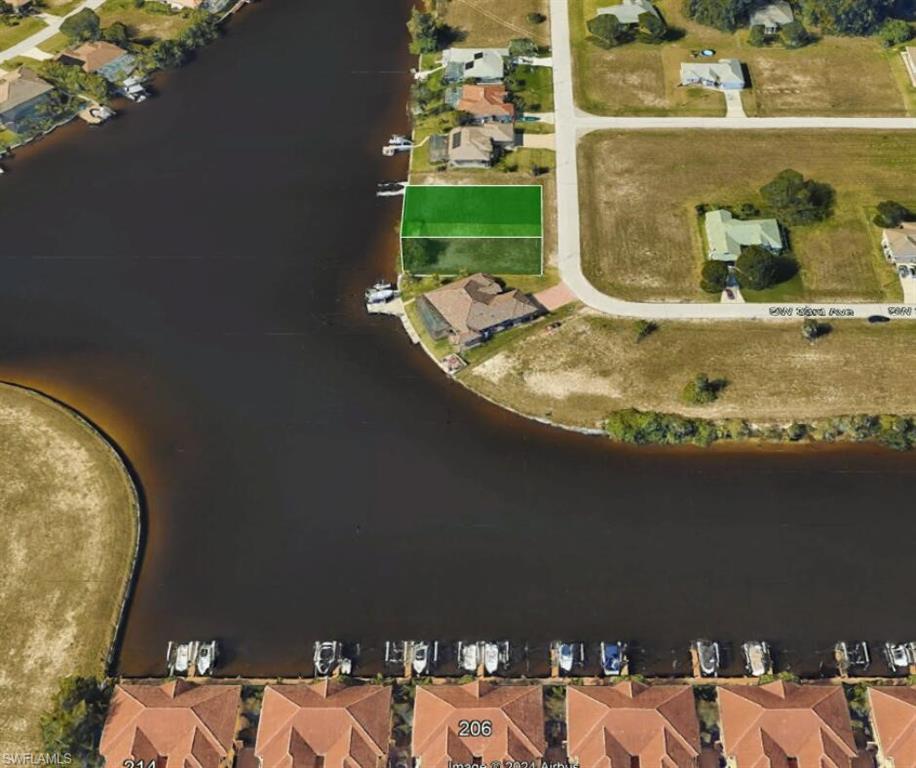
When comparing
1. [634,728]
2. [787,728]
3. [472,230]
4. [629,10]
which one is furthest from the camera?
[629,10]

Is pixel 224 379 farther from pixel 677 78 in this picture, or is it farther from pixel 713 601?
pixel 677 78

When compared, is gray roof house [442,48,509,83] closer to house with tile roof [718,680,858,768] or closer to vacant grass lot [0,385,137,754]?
vacant grass lot [0,385,137,754]

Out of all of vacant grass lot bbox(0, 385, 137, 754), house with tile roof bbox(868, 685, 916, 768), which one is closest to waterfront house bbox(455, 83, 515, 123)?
vacant grass lot bbox(0, 385, 137, 754)

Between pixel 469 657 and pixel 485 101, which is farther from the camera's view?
pixel 485 101

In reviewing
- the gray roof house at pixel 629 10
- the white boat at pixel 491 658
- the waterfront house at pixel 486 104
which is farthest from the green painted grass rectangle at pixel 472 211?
the white boat at pixel 491 658

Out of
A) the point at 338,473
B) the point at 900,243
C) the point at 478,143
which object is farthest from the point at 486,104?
the point at 338,473

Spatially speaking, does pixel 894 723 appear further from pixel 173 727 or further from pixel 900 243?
pixel 173 727

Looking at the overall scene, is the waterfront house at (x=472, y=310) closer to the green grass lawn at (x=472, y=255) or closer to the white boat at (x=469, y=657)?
the green grass lawn at (x=472, y=255)
